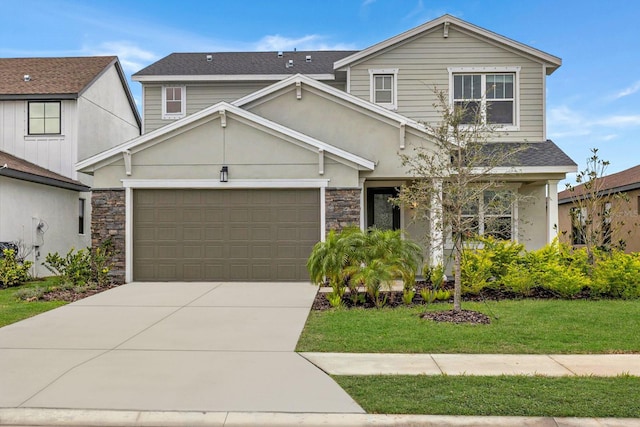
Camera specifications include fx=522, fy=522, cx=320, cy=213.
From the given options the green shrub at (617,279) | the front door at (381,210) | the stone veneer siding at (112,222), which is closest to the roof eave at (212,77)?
the front door at (381,210)

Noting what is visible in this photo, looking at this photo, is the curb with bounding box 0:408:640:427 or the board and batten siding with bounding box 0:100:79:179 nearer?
the curb with bounding box 0:408:640:427

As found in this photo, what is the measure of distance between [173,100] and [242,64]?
296cm

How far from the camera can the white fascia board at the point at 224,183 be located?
42.8 feet

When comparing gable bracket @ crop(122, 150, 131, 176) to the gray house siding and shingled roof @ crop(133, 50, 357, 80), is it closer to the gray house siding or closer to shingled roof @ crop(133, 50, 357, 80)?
the gray house siding

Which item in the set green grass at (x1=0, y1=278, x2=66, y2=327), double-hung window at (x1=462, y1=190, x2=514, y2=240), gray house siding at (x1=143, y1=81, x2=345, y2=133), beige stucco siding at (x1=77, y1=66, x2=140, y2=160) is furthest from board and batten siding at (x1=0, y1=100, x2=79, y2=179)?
double-hung window at (x1=462, y1=190, x2=514, y2=240)

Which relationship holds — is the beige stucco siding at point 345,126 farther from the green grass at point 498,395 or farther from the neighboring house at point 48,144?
the green grass at point 498,395

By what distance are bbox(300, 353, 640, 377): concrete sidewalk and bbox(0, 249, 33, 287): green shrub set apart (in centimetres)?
1023

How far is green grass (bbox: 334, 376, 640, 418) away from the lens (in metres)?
4.65

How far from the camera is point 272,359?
6.40 metres

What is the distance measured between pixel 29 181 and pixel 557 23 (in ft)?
60.8

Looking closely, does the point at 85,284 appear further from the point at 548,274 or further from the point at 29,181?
the point at 548,274

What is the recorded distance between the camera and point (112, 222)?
13273 millimetres

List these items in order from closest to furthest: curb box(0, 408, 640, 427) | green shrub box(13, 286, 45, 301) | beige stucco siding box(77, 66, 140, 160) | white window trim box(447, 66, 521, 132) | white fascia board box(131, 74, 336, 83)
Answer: curb box(0, 408, 640, 427) < green shrub box(13, 286, 45, 301) < white window trim box(447, 66, 521, 132) < white fascia board box(131, 74, 336, 83) < beige stucco siding box(77, 66, 140, 160)

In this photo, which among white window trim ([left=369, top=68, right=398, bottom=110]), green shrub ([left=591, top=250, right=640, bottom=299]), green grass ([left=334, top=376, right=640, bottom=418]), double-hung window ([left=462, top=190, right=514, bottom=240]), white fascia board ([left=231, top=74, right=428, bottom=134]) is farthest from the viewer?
white window trim ([left=369, top=68, right=398, bottom=110])
